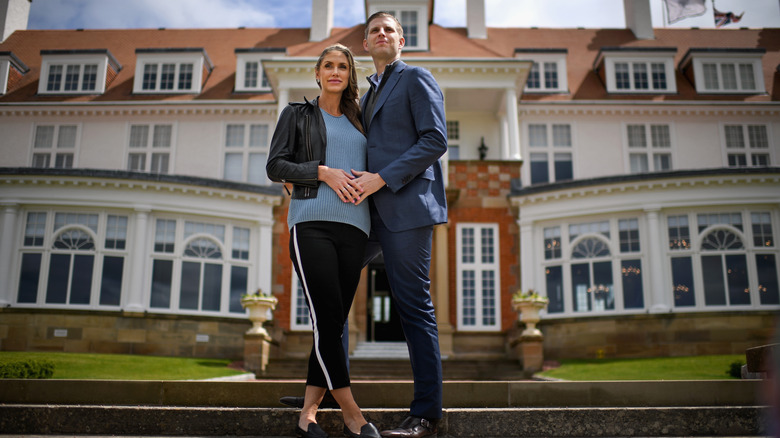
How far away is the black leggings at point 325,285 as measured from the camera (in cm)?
317

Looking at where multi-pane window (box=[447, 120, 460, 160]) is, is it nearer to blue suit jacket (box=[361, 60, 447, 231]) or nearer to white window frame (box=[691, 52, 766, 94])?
white window frame (box=[691, 52, 766, 94])

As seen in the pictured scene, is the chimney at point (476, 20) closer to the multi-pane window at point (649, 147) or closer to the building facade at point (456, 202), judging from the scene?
the building facade at point (456, 202)

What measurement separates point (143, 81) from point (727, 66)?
19.3 m

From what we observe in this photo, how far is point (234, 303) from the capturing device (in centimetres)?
1636

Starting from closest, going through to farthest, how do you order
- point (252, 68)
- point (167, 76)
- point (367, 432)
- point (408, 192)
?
point (367, 432), point (408, 192), point (167, 76), point (252, 68)

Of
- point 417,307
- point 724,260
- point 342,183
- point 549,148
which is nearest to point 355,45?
point 549,148

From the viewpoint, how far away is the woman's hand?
10.6ft

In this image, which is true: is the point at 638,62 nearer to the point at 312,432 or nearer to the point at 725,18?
the point at 725,18

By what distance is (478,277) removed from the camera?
658 inches

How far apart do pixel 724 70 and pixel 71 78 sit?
2132cm

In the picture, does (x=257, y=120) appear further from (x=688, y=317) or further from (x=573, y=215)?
(x=688, y=317)

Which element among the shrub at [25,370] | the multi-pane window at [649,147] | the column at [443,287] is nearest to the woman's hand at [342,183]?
the shrub at [25,370]

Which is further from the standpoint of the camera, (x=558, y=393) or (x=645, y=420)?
(x=558, y=393)

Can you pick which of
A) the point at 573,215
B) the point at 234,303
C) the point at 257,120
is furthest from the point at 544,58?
the point at 234,303
